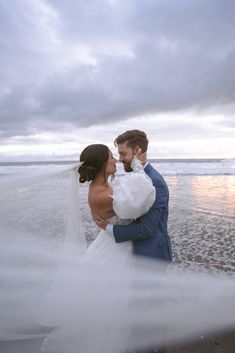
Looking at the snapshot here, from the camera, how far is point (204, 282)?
369 cm

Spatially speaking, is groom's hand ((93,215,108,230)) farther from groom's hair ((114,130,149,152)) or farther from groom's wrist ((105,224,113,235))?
groom's hair ((114,130,149,152))

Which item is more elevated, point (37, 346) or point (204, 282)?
point (204, 282)

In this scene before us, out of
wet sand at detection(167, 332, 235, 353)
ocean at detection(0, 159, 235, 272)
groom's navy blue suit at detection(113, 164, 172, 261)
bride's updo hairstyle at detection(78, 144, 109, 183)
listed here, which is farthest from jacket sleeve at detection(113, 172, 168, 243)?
wet sand at detection(167, 332, 235, 353)

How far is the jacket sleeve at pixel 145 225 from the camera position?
2812 millimetres

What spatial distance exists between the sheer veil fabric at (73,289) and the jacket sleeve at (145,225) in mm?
162

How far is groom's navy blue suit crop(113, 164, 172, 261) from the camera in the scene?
9.25 ft

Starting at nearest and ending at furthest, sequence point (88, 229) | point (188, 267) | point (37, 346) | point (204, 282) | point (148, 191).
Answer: point (148, 191), point (37, 346), point (204, 282), point (188, 267), point (88, 229)

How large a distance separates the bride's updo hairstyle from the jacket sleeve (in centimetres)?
48

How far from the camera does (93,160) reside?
9.86 feet

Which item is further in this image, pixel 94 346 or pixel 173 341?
pixel 173 341

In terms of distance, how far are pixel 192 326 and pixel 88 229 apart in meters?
5.92

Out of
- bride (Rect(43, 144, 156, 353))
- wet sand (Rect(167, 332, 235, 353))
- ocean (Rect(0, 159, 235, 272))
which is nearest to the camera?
bride (Rect(43, 144, 156, 353))

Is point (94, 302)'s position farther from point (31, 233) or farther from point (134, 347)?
point (31, 233)

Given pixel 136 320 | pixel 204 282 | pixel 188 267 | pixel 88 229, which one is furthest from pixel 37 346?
pixel 88 229
